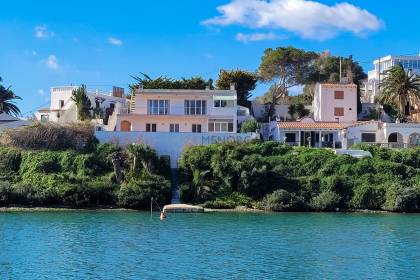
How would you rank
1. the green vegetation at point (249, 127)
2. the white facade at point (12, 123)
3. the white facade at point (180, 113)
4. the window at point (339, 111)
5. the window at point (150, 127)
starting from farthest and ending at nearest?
the window at point (339, 111) → the window at point (150, 127) → the white facade at point (180, 113) → the green vegetation at point (249, 127) → the white facade at point (12, 123)

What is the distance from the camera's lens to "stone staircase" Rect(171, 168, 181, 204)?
5994 cm

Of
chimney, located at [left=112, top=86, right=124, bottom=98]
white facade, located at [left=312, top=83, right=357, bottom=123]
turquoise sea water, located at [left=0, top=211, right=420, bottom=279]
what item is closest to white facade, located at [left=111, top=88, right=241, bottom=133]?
white facade, located at [left=312, top=83, right=357, bottom=123]

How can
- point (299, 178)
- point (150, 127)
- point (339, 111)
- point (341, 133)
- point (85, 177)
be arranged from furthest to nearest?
point (339, 111)
point (341, 133)
point (150, 127)
point (299, 178)
point (85, 177)

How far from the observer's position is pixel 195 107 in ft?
242

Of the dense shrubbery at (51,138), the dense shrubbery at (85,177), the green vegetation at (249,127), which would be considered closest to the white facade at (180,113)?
the green vegetation at (249,127)

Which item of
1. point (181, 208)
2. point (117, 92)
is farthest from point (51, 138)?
point (117, 92)

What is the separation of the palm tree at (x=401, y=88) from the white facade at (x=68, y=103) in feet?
113

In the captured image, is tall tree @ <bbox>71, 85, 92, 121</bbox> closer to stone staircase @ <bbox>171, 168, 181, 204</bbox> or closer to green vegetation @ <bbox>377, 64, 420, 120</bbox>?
stone staircase @ <bbox>171, 168, 181, 204</bbox>

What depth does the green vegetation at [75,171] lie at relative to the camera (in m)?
57.1

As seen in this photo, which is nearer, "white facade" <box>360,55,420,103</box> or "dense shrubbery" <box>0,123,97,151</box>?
"dense shrubbery" <box>0,123,97,151</box>

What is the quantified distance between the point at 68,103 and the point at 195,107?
70.5 ft

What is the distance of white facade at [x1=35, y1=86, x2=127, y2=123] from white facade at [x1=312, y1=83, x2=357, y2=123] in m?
25.8

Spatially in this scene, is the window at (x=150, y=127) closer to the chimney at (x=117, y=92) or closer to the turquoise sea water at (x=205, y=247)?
the chimney at (x=117, y=92)

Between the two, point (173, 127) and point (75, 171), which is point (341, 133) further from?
point (75, 171)
